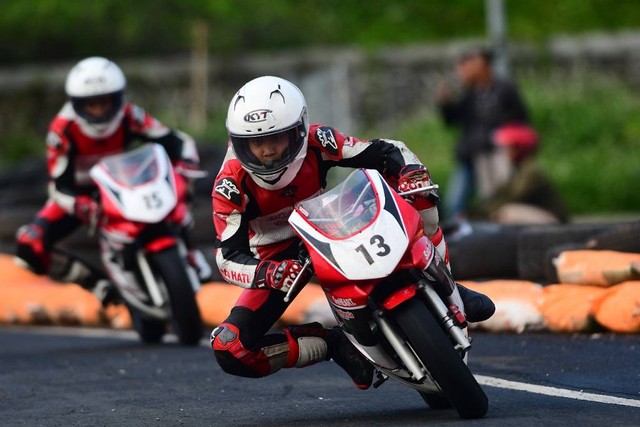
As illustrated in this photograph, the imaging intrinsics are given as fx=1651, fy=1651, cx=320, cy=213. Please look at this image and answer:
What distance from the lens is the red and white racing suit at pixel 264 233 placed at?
7.63 metres

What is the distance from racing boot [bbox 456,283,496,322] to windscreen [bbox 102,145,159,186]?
4.28 m

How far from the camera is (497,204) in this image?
14453mm

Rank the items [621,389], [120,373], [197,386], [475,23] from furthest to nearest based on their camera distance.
Result: [475,23] → [120,373] → [197,386] → [621,389]

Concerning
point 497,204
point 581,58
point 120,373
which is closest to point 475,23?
point 581,58

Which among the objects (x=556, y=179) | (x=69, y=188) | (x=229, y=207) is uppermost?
(x=229, y=207)

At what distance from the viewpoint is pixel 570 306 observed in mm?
10336

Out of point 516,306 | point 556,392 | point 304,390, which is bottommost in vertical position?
point 516,306

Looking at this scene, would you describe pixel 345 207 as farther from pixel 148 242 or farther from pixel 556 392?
pixel 148 242

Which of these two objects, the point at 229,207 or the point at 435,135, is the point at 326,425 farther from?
the point at 435,135

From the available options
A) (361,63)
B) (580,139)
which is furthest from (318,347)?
(361,63)

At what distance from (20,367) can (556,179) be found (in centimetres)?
1275

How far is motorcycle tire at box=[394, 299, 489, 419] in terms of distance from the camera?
675cm

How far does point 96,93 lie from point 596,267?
381cm

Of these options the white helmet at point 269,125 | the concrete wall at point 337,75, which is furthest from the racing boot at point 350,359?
the concrete wall at point 337,75
